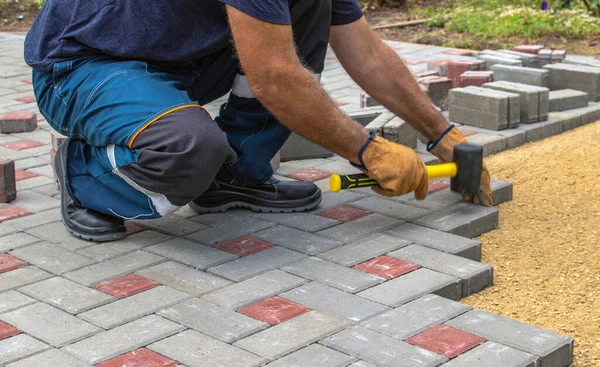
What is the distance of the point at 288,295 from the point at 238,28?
94 centimetres

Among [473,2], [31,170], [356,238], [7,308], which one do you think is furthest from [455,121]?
[473,2]

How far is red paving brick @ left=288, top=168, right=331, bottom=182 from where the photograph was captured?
4266 millimetres

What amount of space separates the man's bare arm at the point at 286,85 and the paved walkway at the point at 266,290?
449 mm

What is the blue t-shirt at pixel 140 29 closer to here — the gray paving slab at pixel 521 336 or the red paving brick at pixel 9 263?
the red paving brick at pixel 9 263

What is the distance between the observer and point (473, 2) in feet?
32.3

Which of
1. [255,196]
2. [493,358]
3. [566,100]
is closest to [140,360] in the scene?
[493,358]

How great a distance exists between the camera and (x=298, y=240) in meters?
3.44

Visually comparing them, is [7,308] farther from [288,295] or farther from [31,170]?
[31,170]

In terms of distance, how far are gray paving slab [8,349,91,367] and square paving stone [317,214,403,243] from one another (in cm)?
127

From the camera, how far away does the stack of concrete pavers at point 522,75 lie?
5688 mm

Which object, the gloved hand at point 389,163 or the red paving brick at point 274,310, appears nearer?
the red paving brick at point 274,310

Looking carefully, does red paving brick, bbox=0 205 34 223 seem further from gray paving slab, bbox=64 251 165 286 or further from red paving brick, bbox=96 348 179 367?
red paving brick, bbox=96 348 179 367

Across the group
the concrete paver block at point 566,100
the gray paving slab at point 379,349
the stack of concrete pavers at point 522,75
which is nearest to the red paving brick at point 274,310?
the gray paving slab at point 379,349

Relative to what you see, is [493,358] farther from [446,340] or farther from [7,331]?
[7,331]
